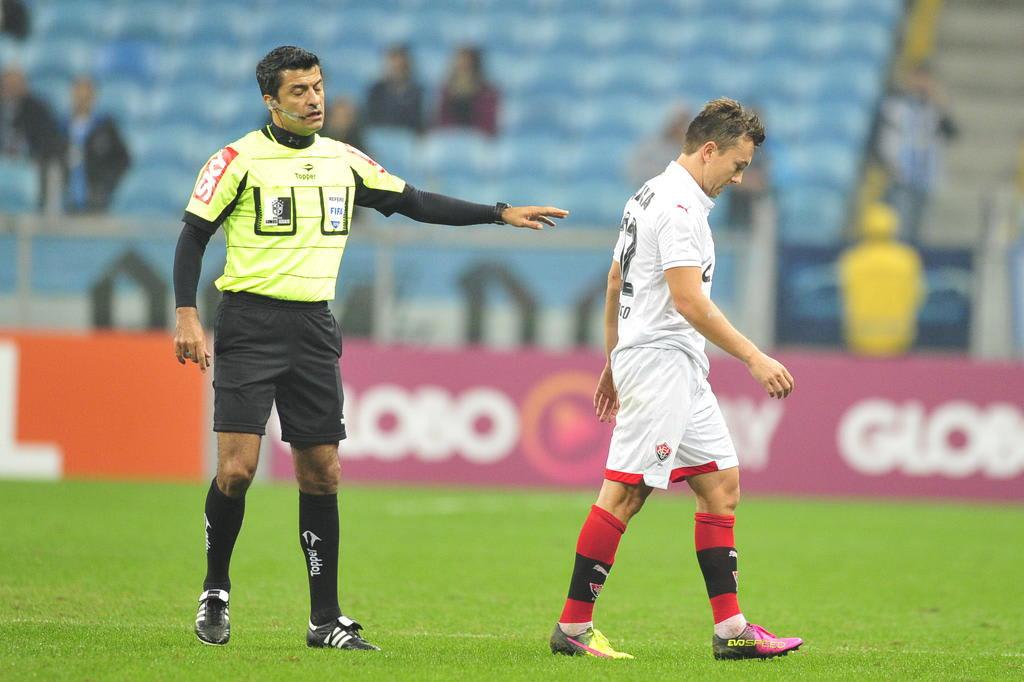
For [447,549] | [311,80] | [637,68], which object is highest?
[637,68]

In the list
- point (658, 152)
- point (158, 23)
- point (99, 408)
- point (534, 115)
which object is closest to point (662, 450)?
point (99, 408)

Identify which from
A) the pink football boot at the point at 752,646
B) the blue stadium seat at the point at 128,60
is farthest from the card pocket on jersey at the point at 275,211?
the blue stadium seat at the point at 128,60

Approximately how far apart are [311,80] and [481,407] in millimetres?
8039

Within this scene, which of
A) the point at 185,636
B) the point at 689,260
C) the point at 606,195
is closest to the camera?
the point at 689,260

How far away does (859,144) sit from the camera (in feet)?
58.6

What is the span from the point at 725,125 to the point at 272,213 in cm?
176

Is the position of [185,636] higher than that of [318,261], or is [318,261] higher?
[318,261]

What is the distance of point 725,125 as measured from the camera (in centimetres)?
573

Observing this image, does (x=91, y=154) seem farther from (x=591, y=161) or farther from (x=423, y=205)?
(x=423, y=205)

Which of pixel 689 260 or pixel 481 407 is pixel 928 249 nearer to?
pixel 481 407

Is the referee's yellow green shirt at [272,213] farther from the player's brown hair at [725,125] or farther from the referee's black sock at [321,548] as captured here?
the player's brown hair at [725,125]

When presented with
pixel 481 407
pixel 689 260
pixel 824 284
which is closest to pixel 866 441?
pixel 824 284

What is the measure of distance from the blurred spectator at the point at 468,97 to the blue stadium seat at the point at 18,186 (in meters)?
4.49

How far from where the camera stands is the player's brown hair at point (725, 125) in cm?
573
